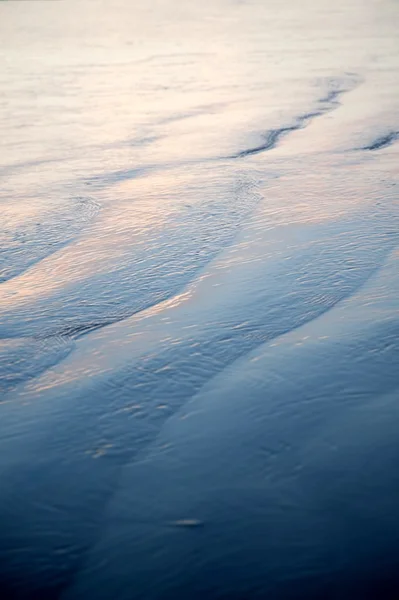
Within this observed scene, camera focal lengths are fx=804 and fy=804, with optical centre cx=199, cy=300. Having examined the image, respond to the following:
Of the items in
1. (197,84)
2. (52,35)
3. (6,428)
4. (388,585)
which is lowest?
(388,585)

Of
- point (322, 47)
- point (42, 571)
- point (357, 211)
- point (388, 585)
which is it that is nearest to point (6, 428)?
point (42, 571)

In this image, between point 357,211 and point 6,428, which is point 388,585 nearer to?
point 6,428

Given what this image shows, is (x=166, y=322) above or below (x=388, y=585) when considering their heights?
above

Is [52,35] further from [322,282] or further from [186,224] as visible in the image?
[322,282]

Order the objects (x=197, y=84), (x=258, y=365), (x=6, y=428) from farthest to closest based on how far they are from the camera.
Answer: (x=197, y=84)
(x=258, y=365)
(x=6, y=428)

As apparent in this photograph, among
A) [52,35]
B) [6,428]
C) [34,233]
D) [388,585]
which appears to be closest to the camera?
[388,585]

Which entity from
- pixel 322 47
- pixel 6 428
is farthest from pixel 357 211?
pixel 322 47

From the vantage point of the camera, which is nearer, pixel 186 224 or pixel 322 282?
pixel 322 282
